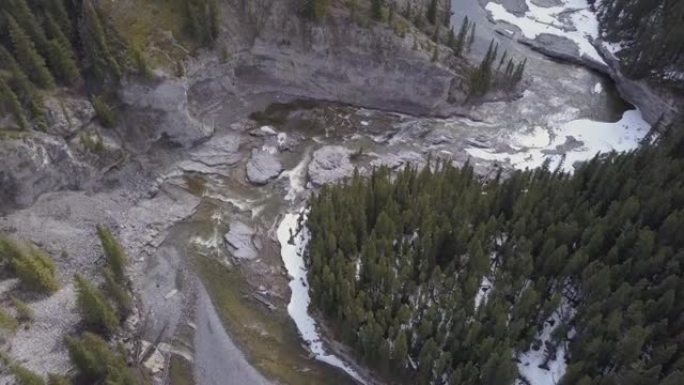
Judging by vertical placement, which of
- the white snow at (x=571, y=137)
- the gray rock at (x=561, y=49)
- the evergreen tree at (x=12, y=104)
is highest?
the gray rock at (x=561, y=49)

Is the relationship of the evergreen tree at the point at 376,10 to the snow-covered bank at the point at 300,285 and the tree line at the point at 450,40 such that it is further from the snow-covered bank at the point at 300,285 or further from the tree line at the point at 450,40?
the snow-covered bank at the point at 300,285

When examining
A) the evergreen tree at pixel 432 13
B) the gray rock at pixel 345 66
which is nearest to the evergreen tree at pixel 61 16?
the gray rock at pixel 345 66

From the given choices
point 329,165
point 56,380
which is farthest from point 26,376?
point 329,165

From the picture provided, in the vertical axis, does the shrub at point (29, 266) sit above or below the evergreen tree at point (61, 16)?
below

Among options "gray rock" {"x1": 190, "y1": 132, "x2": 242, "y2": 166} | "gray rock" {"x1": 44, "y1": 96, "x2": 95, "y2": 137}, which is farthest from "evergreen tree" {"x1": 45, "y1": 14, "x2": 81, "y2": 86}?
"gray rock" {"x1": 190, "y1": 132, "x2": 242, "y2": 166}

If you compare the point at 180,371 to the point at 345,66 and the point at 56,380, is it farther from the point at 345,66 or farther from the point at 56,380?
the point at 345,66

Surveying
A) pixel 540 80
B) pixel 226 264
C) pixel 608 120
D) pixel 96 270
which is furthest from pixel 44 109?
pixel 608 120

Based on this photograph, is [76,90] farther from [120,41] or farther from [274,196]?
[274,196]
